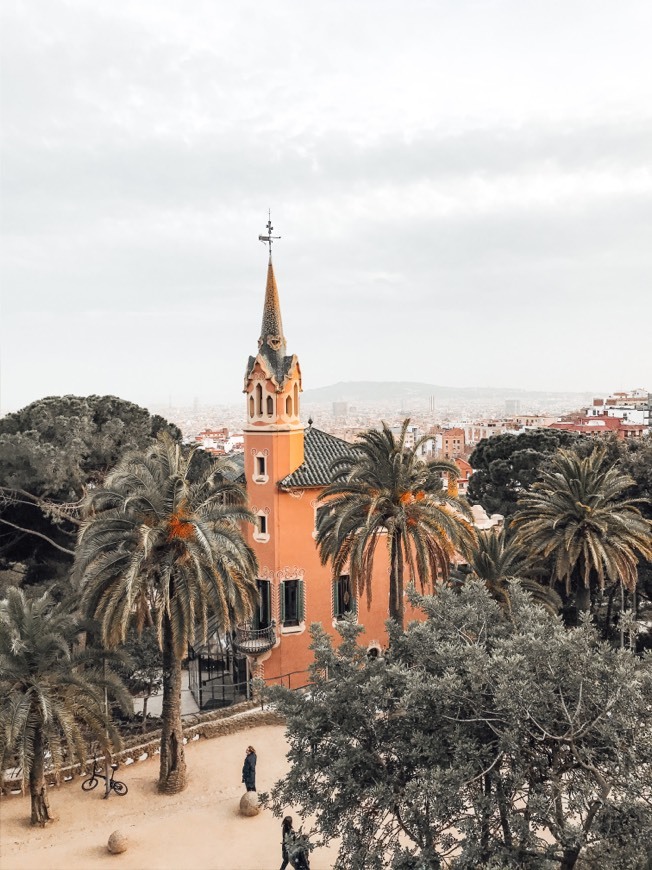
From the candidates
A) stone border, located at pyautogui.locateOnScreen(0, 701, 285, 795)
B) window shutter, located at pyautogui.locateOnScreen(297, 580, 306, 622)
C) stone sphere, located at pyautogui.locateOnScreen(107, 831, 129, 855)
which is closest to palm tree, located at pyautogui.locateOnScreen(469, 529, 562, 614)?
window shutter, located at pyautogui.locateOnScreen(297, 580, 306, 622)

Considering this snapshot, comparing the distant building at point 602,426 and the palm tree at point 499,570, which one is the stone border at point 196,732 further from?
the distant building at point 602,426

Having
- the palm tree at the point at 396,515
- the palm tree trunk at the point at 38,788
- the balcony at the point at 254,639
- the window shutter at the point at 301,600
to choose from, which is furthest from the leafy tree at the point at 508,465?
the palm tree trunk at the point at 38,788

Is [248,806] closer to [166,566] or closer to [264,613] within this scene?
[166,566]

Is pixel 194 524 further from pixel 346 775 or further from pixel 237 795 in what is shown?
pixel 346 775

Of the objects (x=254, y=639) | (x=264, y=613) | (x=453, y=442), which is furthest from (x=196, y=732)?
(x=453, y=442)

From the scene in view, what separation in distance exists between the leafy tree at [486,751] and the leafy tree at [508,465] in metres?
26.0

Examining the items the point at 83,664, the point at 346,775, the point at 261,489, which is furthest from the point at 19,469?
the point at 346,775

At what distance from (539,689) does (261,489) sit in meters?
15.1

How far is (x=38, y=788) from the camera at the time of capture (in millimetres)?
13500

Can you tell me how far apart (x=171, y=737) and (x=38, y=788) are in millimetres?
2934

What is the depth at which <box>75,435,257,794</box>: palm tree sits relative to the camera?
46.7 ft

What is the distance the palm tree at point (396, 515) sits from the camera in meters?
16.7

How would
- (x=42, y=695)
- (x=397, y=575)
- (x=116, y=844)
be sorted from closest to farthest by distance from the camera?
(x=116, y=844) → (x=42, y=695) → (x=397, y=575)

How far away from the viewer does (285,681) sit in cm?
→ 2134
